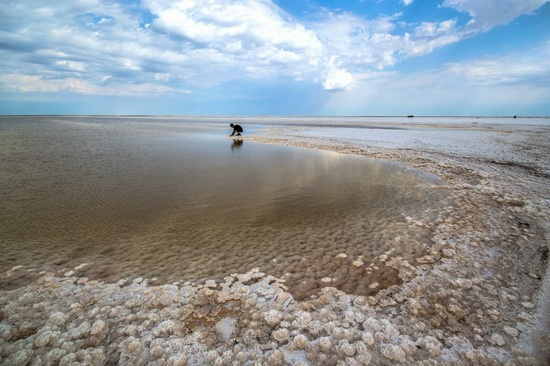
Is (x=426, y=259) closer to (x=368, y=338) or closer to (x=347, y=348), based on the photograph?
(x=368, y=338)

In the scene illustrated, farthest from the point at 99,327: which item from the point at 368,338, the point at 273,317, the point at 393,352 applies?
the point at 393,352

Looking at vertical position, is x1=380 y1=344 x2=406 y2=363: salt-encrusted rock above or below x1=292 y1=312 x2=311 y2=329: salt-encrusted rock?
below

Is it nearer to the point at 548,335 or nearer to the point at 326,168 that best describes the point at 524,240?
the point at 548,335

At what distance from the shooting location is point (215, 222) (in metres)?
7.93

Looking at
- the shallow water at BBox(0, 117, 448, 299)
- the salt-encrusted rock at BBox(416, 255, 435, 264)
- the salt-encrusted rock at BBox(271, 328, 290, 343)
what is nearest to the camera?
the salt-encrusted rock at BBox(271, 328, 290, 343)

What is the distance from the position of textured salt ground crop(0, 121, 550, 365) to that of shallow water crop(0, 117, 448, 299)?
450mm

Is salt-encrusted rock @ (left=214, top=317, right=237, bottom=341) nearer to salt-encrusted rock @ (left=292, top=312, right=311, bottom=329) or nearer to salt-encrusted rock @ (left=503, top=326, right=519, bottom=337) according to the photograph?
salt-encrusted rock @ (left=292, top=312, right=311, bottom=329)

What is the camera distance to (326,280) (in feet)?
17.3

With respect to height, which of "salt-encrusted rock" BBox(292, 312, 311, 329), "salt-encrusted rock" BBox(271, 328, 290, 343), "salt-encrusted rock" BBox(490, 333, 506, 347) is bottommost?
"salt-encrusted rock" BBox(490, 333, 506, 347)

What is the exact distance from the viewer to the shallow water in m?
5.62

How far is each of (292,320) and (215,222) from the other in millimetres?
4345

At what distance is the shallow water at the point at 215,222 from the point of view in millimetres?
5621

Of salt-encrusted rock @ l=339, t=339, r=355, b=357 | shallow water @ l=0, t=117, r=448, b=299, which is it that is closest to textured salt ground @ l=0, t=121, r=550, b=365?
salt-encrusted rock @ l=339, t=339, r=355, b=357

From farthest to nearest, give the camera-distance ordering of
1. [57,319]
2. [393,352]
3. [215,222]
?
[215,222]
[57,319]
[393,352]
